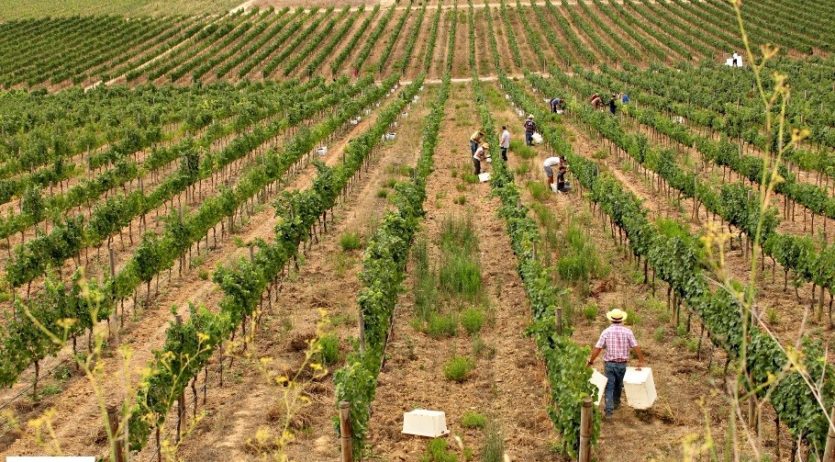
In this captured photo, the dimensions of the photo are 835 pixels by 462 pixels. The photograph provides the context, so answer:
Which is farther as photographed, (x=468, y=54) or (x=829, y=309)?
(x=468, y=54)

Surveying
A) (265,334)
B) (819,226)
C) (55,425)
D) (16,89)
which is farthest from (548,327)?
(16,89)

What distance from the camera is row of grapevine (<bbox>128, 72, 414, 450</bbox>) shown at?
387 inches

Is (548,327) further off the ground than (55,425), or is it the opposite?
(548,327)

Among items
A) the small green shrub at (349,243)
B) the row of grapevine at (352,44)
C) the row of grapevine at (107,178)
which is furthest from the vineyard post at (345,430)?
the row of grapevine at (352,44)

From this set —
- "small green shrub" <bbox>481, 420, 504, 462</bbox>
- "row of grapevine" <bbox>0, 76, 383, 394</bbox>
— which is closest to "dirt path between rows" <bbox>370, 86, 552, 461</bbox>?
"small green shrub" <bbox>481, 420, 504, 462</bbox>

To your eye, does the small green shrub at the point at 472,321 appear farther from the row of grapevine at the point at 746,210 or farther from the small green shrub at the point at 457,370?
the row of grapevine at the point at 746,210

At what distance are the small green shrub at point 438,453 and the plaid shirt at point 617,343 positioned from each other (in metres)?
2.19

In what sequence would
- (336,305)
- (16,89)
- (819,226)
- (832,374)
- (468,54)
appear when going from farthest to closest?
(468,54) → (16,89) → (819,226) → (336,305) → (832,374)

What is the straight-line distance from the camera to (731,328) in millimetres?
11719

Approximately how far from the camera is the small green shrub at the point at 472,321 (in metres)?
14.5

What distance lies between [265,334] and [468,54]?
52332 mm

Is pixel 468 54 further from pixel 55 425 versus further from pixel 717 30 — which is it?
pixel 55 425

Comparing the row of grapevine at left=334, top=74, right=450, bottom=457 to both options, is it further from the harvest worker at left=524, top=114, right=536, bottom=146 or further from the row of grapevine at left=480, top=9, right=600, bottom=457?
the harvest worker at left=524, top=114, right=536, bottom=146

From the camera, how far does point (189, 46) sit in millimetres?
70125
